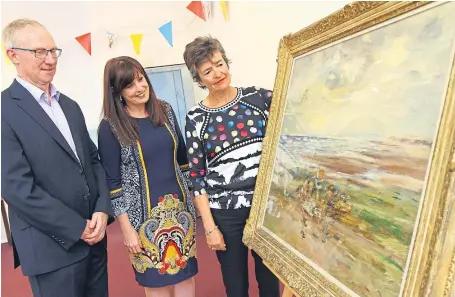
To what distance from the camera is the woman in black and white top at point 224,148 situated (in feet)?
3.92

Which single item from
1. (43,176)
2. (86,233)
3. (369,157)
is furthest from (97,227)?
(369,157)

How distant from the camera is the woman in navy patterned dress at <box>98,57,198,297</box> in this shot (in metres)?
1.32

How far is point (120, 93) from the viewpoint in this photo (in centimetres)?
133

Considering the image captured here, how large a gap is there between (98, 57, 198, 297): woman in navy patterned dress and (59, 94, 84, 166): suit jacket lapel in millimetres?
81

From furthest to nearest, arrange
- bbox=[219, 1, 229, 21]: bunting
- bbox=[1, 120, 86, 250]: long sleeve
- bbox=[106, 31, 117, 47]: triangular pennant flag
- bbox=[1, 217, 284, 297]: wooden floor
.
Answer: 1. bbox=[106, 31, 117, 47]: triangular pennant flag
2. bbox=[219, 1, 229, 21]: bunting
3. bbox=[1, 217, 284, 297]: wooden floor
4. bbox=[1, 120, 86, 250]: long sleeve

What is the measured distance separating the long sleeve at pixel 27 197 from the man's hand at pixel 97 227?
3.3 inches

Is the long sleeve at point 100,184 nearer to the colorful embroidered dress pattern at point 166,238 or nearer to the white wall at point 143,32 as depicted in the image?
the colorful embroidered dress pattern at point 166,238

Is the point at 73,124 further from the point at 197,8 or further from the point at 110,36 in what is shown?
the point at 110,36

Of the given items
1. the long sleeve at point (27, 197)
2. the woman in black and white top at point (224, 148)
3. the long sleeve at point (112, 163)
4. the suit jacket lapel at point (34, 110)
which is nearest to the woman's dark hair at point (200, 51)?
the woman in black and white top at point (224, 148)

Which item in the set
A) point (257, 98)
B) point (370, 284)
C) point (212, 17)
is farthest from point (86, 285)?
point (212, 17)

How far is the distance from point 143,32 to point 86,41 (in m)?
0.72

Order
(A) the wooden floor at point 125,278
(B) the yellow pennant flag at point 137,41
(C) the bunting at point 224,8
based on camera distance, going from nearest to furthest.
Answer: (A) the wooden floor at point 125,278 → (C) the bunting at point 224,8 → (B) the yellow pennant flag at point 137,41

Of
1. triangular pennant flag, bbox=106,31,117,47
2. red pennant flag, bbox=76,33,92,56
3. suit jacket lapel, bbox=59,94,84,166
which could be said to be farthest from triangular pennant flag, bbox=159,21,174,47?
suit jacket lapel, bbox=59,94,84,166

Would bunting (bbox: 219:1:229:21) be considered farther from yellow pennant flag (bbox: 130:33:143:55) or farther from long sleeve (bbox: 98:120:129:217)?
long sleeve (bbox: 98:120:129:217)
